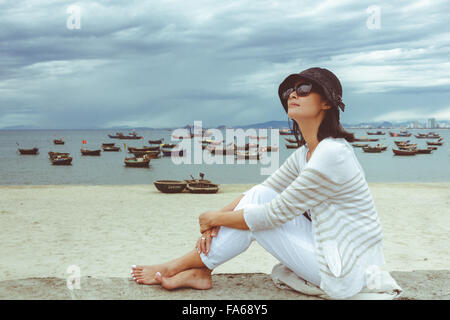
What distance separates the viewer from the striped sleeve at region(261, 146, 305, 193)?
103 inches

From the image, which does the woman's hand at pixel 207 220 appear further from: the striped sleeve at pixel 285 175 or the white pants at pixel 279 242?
the striped sleeve at pixel 285 175

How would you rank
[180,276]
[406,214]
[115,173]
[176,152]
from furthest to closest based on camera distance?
[176,152] → [115,173] → [406,214] → [180,276]

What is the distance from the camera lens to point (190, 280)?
2721mm

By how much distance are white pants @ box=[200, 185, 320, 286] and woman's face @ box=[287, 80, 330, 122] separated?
491 millimetres

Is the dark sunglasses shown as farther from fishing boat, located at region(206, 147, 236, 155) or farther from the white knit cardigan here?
fishing boat, located at region(206, 147, 236, 155)

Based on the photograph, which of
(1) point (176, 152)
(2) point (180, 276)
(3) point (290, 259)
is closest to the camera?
(3) point (290, 259)

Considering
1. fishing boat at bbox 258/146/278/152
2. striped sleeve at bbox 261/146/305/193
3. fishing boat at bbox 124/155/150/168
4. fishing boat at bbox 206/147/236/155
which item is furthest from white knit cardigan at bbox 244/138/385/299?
fishing boat at bbox 258/146/278/152

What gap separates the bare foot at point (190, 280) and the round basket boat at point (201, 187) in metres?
15.6

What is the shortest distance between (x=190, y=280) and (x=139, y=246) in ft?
20.9

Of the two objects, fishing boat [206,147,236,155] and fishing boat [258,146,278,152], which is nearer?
fishing boat [206,147,236,155]
